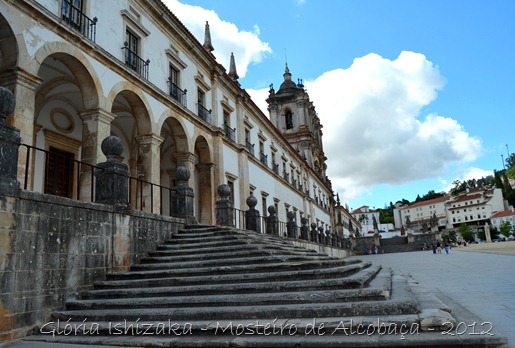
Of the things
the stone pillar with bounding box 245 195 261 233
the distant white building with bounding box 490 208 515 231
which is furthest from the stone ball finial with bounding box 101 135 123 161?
the distant white building with bounding box 490 208 515 231

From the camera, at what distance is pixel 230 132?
20.3m

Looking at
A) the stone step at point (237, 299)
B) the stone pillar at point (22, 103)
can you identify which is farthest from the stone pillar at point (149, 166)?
the stone step at point (237, 299)

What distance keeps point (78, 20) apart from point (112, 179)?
222 inches

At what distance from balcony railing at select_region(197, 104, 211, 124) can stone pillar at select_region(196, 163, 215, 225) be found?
2.14 meters

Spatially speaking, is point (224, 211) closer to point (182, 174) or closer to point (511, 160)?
point (182, 174)

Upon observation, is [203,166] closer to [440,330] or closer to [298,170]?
[440,330]

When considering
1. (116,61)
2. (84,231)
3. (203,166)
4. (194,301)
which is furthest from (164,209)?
(194,301)

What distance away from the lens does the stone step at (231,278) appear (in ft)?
19.7

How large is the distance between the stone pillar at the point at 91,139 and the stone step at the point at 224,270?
3.67 metres

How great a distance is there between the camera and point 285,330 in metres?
4.40

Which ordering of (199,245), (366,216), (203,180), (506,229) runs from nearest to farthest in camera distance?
(199,245)
(203,180)
(506,229)
(366,216)

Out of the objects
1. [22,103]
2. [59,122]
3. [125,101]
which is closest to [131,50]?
[125,101]

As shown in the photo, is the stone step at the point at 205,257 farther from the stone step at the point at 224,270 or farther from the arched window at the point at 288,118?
the arched window at the point at 288,118

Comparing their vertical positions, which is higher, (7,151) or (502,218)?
(502,218)
